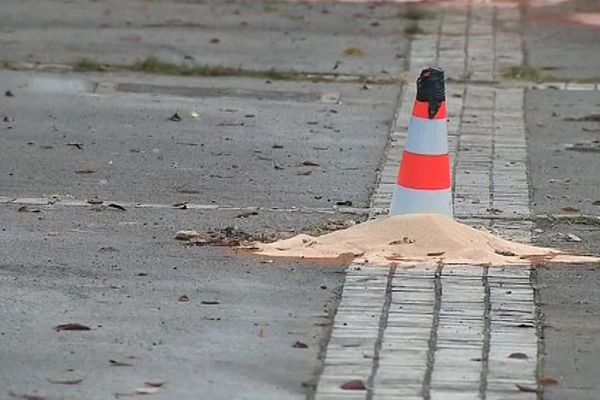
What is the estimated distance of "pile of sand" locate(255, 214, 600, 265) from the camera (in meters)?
8.54

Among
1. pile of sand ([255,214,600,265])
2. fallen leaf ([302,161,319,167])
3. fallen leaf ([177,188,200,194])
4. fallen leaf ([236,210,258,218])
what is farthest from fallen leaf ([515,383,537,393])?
fallen leaf ([302,161,319,167])

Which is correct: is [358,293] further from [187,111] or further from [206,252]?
[187,111]

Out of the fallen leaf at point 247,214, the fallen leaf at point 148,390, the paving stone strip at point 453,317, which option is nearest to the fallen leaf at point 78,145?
the paving stone strip at point 453,317

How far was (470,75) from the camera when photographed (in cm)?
1481

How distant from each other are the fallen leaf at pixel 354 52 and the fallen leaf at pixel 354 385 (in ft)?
30.0

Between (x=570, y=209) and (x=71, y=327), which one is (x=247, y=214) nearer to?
(x=570, y=209)

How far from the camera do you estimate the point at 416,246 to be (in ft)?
28.3

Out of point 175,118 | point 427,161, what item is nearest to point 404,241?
point 427,161

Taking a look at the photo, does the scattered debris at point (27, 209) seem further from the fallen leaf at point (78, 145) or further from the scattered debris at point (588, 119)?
the scattered debris at point (588, 119)

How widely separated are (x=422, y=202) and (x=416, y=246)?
44 cm

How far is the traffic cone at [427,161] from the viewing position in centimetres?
901

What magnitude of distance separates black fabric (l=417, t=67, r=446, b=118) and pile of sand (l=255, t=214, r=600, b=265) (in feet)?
1.85

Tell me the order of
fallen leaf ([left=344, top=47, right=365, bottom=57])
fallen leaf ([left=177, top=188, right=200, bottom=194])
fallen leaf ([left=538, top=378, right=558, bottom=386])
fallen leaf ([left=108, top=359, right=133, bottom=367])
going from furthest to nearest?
fallen leaf ([left=344, top=47, right=365, bottom=57]) → fallen leaf ([left=177, top=188, right=200, bottom=194]) → fallen leaf ([left=108, top=359, right=133, bottom=367]) → fallen leaf ([left=538, top=378, right=558, bottom=386])

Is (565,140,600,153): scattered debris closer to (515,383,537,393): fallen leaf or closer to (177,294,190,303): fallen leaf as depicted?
(177,294,190,303): fallen leaf
